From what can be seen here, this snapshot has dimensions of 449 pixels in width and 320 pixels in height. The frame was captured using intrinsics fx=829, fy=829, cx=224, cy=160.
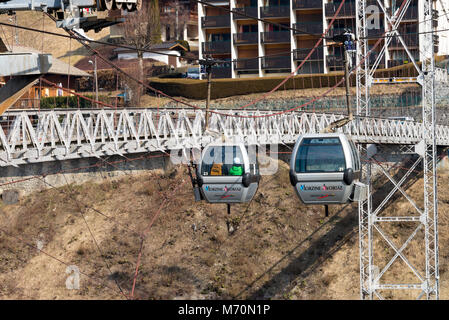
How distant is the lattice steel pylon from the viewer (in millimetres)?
38781

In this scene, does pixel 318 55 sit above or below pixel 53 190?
above

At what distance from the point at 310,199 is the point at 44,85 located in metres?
42.3

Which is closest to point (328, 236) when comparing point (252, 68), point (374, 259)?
point (374, 259)

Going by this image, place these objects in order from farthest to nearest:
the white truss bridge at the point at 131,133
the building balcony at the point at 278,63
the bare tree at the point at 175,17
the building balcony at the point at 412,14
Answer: the bare tree at the point at 175,17 < the building balcony at the point at 278,63 < the building balcony at the point at 412,14 < the white truss bridge at the point at 131,133

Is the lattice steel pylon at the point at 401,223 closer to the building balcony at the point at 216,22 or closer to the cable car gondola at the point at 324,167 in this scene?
the cable car gondola at the point at 324,167

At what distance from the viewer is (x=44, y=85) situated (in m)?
63.3

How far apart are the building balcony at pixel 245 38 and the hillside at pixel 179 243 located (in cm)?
1946

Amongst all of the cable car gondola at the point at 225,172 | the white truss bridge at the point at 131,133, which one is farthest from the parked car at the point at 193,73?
the cable car gondola at the point at 225,172

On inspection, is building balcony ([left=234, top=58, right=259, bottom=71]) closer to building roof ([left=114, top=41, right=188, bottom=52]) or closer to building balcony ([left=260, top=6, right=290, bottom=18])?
building balcony ([left=260, top=6, right=290, bottom=18])

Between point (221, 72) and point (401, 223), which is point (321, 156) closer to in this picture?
point (401, 223)

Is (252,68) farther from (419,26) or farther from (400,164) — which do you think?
(400,164)

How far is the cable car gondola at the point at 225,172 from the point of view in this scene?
24.6 meters

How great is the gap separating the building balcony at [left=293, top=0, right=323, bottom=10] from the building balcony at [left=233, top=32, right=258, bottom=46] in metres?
4.09

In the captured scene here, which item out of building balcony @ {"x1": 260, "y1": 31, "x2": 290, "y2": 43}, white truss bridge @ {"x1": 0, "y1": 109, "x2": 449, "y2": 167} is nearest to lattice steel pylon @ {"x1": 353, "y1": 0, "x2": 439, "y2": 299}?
white truss bridge @ {"x1": 0, "y1": 109, "x2": 449, "y2": 167}
